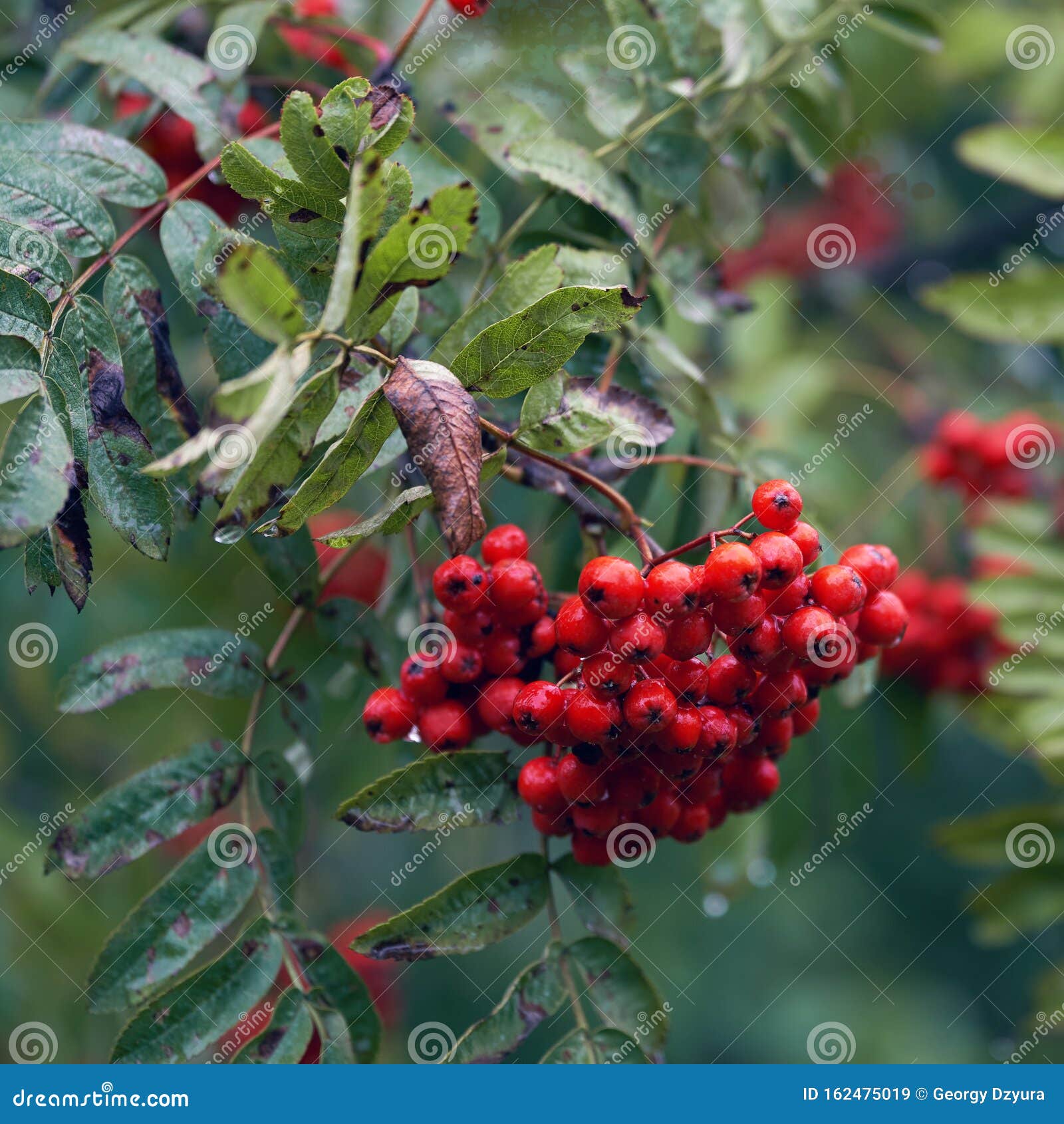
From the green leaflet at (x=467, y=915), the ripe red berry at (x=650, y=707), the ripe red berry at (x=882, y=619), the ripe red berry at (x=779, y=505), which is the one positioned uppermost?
the ripe red berry at (x=779, y=505)

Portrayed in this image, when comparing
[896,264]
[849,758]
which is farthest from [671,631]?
[896,264]

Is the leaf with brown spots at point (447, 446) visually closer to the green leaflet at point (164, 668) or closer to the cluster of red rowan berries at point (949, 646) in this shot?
the green leaflet at point (164, 668)

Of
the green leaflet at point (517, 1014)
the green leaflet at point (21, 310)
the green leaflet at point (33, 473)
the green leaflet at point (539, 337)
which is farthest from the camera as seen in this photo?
the green leaflet at point (517, 1014)

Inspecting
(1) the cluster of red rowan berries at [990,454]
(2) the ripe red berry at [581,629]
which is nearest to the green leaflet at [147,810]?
(2) the ripe red berry at [581,629]

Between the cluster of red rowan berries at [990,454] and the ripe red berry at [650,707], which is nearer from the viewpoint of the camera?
the ripe red berry at [650,707]

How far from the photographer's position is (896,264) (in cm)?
380

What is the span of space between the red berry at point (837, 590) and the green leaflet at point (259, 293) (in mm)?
835

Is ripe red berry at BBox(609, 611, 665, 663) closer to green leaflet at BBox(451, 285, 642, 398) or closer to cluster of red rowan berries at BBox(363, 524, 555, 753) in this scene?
cluster of red rowan berries at BBox(363, 524, 555, 753)

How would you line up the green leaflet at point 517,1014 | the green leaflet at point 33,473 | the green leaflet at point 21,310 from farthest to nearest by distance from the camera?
the green leaflet at point 517,1014
the green leaflet at point 21,310
the green leaflet at point 33,473

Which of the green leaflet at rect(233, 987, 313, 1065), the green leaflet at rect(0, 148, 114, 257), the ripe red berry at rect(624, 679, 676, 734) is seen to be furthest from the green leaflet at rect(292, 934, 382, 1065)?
the green leaflet at rect(0, 148, 114, 257)

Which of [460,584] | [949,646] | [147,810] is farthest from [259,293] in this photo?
[949,646]

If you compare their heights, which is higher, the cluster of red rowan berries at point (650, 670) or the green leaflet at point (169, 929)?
the cluster of red rowan berries at point (650, 670)

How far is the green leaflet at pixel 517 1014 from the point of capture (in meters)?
1.53

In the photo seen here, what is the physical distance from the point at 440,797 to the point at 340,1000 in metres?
0.43
